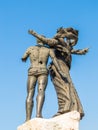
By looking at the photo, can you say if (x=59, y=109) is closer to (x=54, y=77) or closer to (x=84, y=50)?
(x=54, y=77)

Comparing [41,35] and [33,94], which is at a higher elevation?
[41,35]

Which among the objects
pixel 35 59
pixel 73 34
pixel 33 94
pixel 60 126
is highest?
pixel 73 34

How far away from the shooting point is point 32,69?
12.8m

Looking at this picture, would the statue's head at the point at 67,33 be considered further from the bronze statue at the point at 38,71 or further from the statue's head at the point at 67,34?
the bronze statue at the point at 38,71

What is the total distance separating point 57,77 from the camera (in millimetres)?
13109

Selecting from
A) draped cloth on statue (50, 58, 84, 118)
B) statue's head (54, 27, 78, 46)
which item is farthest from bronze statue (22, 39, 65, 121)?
statue's head (54, 27, 78, 46)

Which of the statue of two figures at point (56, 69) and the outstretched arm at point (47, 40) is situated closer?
the statue of two figures at point (56, 69)

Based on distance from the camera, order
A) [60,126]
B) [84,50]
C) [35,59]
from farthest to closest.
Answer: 1. [84,50]
2. [35,59]
3. [60,126]

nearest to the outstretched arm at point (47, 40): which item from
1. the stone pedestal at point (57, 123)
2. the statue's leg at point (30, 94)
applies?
the statue's leg at point (30, 94)

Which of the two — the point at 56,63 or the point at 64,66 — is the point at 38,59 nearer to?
the point at 56,63

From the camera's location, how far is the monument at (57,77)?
39.7ft

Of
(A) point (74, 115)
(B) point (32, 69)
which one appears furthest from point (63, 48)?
(A) point (74, 115)

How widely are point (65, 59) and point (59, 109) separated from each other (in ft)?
5.12

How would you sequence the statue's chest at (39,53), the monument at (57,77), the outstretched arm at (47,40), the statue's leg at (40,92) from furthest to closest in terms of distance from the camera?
the outstretched arm at (47,40)
the statue's chest at (39,53)
the statue's leg at (40,92)
the monument at (57,77)
